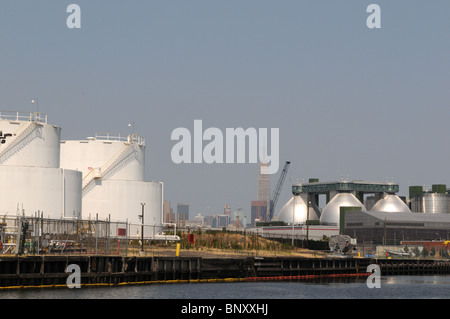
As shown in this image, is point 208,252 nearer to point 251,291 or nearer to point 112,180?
point 112,180

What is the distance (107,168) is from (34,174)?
1996 centimetres

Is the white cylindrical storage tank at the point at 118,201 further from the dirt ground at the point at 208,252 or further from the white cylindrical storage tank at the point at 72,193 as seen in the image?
the white cylindrical storage tank at the point at 72,193

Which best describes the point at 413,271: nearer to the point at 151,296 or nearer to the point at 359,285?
the point at 359,285

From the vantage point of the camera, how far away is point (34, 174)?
98562 mm

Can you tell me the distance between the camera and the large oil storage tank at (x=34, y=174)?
97.1 meters

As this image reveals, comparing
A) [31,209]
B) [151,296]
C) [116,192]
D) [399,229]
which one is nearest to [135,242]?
[116,192]

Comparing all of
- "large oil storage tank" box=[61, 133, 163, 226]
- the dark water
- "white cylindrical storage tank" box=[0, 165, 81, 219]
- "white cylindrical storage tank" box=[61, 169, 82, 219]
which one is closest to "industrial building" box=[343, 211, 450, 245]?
"large oil storage tank" box=[61, 133, 163, 226]

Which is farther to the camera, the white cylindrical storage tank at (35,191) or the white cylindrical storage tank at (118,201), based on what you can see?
the white cylindrical storage tank at (118,201)

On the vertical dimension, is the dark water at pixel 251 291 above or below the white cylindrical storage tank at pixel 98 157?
below

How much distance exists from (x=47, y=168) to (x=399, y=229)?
11177 centimetres

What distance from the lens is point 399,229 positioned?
194 meters

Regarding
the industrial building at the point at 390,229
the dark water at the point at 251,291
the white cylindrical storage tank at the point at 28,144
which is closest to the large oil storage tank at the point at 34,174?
the white cylindrical storage tank at the point at 28,144

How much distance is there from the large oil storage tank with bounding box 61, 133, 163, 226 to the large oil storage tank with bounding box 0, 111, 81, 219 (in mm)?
11270

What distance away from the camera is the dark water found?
6700 cm
